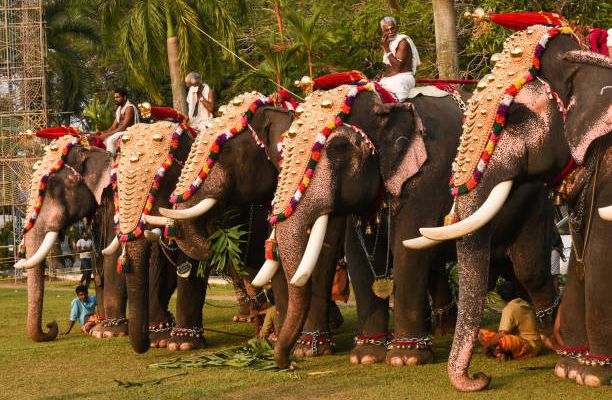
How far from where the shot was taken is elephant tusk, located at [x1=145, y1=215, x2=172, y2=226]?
1100 cm

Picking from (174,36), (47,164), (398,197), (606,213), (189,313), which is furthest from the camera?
(174,36)

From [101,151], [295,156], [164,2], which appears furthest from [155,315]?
[164,2]

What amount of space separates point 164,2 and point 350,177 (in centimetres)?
1378

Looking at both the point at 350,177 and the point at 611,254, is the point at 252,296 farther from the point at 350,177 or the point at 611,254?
the point at 611,254

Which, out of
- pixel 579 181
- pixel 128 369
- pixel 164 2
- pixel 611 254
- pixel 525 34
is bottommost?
pixel 128 369

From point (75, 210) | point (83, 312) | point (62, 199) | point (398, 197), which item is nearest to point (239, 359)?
point (398, 197)

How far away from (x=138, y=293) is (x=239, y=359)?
134 cm

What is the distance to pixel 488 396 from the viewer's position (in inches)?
309

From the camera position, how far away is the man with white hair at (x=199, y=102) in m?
13.5

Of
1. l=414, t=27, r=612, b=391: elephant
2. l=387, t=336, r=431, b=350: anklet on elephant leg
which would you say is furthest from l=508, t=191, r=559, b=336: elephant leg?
l=414, t=27, r=612, b=391: elephant

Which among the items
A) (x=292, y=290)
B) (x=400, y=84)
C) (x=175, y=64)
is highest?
(x=175, y=64)

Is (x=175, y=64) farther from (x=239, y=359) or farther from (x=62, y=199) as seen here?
(x=239, y=359)

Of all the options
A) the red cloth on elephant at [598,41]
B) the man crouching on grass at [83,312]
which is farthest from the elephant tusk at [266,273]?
the man crouching on grass at [83,312]

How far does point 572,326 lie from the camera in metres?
8.34
